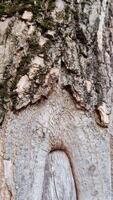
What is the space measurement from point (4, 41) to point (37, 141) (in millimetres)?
369

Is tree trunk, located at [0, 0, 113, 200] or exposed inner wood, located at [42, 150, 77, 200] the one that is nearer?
tree trunk, located at [0, 0, 113, 200]

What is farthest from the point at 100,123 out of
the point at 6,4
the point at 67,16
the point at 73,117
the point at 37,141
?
the point at 6,4

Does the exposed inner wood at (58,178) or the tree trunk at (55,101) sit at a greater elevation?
the tree trunk at (55,101)

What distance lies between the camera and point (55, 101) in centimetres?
201

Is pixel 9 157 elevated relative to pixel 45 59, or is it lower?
lower

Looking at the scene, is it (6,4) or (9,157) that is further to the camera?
(6,4)

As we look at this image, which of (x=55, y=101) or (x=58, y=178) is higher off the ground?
(x=55, y=101)

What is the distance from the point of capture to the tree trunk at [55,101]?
1921mm

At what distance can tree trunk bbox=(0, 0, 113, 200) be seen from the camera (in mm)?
1921

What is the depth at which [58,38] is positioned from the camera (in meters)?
2.02

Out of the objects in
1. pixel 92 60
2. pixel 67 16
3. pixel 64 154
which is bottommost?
pixel 64 154

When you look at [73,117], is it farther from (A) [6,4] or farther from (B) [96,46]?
(A) [6,4]

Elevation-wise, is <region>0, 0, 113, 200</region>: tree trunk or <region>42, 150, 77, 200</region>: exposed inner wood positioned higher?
<region>0, 0, 113, 200</region>: tree trunk

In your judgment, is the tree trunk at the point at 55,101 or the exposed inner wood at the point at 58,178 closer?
the tree trunk at the point at 55,101
